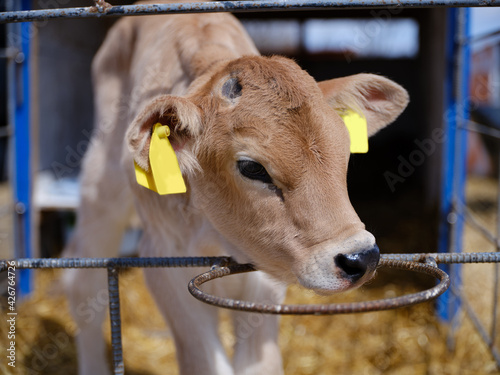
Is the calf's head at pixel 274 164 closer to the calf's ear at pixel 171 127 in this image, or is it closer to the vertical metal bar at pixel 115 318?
the calf's ear at pixel 171 127

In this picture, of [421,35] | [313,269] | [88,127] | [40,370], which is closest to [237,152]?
[313,269]

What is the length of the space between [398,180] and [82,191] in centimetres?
460

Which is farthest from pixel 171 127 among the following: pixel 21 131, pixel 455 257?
pixel 21 131

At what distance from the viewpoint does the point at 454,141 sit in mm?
3514

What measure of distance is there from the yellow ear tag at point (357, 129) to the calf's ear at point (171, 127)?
1.83ft

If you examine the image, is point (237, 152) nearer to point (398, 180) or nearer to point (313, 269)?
point (313, 269)

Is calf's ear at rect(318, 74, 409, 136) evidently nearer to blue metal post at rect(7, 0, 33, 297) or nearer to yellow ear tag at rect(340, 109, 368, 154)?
yellow ear tag at rect(340, 109, 368, 154)

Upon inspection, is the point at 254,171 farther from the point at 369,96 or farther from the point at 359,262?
the point at 369,96

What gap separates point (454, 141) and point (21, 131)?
299 cm

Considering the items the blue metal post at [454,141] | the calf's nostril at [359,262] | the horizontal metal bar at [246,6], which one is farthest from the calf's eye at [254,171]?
the blue metal post at [454,141]

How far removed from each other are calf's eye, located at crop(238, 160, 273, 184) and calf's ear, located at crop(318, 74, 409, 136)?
461 millimetres

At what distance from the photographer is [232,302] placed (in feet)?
3.82

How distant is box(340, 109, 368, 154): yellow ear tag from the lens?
1969 mm

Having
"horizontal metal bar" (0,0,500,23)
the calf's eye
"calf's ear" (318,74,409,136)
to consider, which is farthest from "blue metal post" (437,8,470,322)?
the calf's eye
